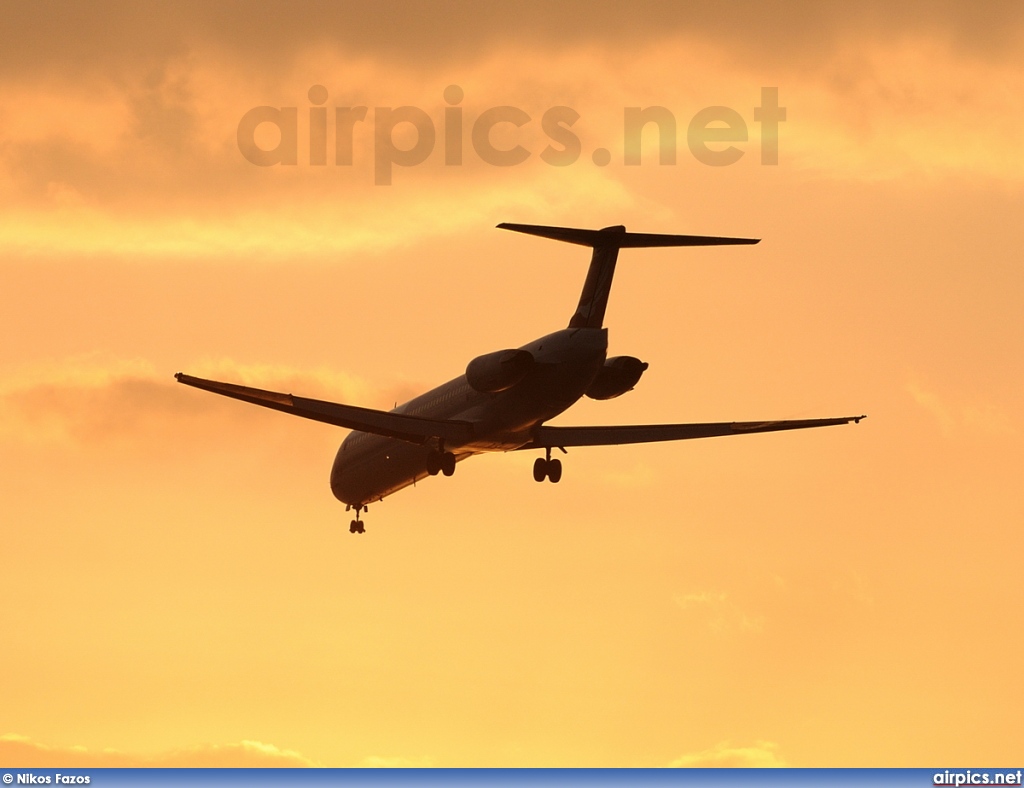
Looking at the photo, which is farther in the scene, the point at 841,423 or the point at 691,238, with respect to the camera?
the point at 841,423

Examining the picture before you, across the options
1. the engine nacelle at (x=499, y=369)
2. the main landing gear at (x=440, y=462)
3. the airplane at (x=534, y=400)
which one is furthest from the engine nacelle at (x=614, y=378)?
the main landing gear at (x=440, y=462)

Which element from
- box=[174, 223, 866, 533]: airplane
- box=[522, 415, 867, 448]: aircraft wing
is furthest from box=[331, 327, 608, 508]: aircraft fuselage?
box=[522, 415, 867, 448]: aircraft wing

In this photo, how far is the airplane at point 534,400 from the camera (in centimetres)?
5588

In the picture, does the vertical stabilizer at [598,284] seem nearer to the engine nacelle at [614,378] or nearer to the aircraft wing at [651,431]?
the engine nacelle at [614,378]

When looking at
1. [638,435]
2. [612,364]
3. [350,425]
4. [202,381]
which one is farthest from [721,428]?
[202,381]

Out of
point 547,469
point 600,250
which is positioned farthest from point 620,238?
point 547,469

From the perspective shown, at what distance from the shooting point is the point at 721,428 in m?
64.9

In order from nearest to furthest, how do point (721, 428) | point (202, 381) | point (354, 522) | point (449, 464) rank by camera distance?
point (202, 381)
point (449, 464)
point (721, 428)
point (354, 522)

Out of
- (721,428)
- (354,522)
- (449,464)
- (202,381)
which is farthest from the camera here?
(354,522)

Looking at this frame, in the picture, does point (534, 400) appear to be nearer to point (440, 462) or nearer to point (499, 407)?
point (499, 407)

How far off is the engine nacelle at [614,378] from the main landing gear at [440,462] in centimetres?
564

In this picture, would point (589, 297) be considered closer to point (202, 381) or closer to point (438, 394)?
point (438, 394)

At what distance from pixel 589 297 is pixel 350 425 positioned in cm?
955

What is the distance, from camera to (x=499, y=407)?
58.3 m
